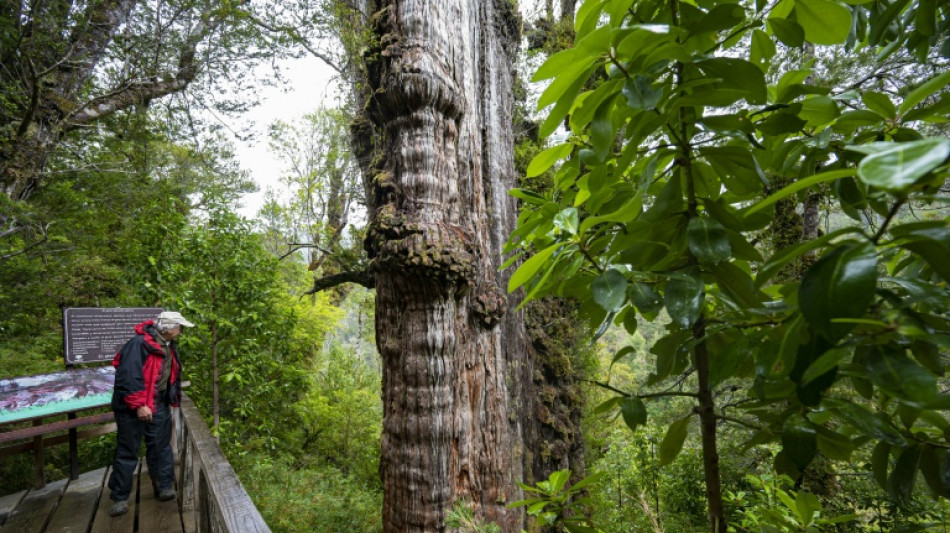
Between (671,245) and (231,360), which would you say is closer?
(671,245)

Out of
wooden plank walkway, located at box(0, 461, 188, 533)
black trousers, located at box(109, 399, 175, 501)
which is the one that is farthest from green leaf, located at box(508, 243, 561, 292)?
black trousers, located at box(109, 399, 175, 501)

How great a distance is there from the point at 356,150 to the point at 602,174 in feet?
10.8

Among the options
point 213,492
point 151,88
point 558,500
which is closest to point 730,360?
point 558,500

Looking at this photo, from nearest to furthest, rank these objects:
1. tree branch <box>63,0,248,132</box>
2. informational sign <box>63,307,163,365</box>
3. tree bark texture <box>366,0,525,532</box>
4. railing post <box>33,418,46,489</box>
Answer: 1. tree bark texture <box>366,0,525,532</box>
2. railing post <box>33,418,46,489</box>
3. informational sign <box>63,307,163,365</box>
4. tree branch <box>63,0,248,132</box>

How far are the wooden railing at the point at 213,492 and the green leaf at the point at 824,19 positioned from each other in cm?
199

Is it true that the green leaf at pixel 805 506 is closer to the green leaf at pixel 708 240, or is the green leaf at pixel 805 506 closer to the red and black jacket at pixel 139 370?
the green leaf at pixel 708 240

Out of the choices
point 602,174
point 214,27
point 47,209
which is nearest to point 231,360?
point 47,209

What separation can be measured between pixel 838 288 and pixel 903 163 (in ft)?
0.39

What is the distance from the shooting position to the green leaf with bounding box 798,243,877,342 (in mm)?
344

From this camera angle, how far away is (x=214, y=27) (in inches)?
235

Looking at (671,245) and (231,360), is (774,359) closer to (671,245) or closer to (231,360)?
(671,245)

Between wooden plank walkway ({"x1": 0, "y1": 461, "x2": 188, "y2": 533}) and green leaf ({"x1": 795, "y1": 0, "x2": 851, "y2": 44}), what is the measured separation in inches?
170

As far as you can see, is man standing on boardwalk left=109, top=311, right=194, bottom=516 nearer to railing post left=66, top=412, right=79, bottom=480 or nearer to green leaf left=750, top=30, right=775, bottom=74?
railing post left=66, top=412, right=79, bottom=480

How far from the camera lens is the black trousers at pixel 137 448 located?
3311 mm
